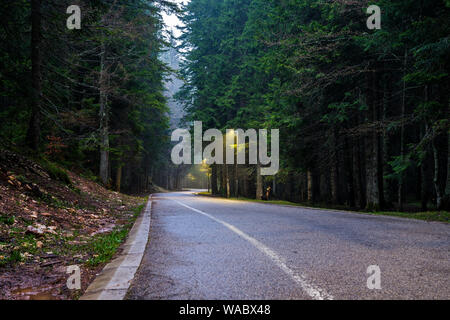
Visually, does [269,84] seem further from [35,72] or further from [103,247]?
[103,247]

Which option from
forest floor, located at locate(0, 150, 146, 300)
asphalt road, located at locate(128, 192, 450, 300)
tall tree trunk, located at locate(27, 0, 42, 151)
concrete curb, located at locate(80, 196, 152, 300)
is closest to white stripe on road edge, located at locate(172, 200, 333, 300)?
asphalt road, located at locate(128, 192, 450, 300)

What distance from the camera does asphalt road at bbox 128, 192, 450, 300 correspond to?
2.74 m

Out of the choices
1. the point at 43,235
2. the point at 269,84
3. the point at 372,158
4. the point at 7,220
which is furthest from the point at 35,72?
the point at 372,158

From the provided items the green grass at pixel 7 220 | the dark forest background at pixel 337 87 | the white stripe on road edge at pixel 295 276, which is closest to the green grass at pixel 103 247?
the green grass at pixel 7 220

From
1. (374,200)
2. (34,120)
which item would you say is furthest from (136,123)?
(374,200)

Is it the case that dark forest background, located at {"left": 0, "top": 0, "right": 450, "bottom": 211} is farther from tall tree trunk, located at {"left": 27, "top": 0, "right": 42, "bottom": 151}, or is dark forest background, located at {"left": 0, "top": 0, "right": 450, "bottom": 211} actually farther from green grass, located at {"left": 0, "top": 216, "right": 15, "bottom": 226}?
green grass, located at {"left": 0, "top": 216, "right": 15, "bottom": 226}

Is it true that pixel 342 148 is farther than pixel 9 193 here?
Yes

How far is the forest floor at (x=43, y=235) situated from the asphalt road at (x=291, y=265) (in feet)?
2.62

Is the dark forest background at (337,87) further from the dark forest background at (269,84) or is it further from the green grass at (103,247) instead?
the green grass at (103,247)

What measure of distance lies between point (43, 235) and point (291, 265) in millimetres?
4113

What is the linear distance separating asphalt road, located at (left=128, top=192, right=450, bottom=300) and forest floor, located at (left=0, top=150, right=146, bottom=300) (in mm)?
798

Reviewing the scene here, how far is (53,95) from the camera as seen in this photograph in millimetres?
12609
